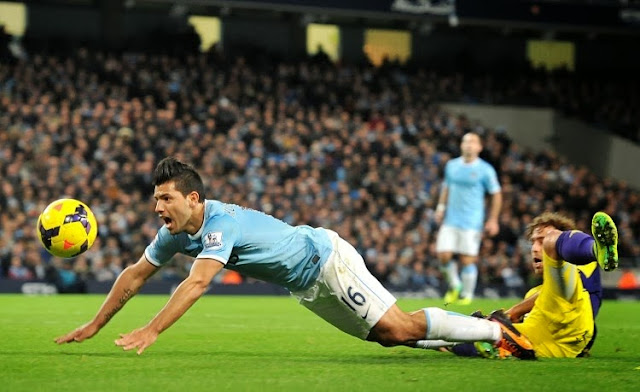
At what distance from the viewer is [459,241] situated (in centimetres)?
1606

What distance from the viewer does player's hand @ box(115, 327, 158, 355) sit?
639 centimetres

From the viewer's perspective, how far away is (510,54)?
121 feet

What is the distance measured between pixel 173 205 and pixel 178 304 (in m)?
0.63

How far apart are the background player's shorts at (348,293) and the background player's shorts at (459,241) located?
28.3 ft

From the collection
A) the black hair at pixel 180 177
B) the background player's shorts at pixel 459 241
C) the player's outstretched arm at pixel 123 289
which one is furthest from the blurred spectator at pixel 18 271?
the black hair at pixel 180 177

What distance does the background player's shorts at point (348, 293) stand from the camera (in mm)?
7270

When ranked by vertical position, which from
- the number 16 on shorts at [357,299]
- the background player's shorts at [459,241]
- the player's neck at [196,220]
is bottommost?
the background player's shorts at [459,241]

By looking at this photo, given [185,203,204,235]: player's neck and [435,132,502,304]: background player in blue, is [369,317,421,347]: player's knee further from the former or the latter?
[435,132,502,304]: background player in blue

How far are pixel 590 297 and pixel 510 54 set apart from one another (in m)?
29.1

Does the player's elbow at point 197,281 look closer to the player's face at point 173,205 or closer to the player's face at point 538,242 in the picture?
the player's face at point 173,205

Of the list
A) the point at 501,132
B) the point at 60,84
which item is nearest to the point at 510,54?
the point at 501,132

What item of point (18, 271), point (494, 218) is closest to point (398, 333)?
point (494, 218)

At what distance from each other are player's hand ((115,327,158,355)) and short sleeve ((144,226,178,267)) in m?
1.01

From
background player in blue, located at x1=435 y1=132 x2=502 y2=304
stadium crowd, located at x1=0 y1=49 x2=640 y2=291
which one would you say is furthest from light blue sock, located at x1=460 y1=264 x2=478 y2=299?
stadium crowd, located at x1=0 y1=49 x2=640 y2=291
